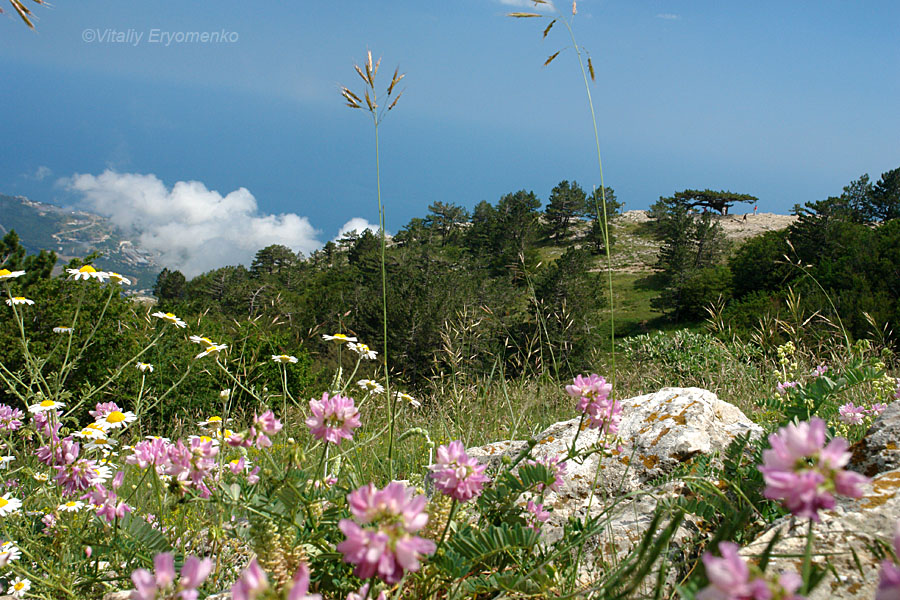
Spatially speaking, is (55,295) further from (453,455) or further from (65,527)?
(453,455)

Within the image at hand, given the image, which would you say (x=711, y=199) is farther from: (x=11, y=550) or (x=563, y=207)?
(x=11, y=550)

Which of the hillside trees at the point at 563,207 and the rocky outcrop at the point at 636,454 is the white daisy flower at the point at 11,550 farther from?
the hillside trees at the point at 563,207

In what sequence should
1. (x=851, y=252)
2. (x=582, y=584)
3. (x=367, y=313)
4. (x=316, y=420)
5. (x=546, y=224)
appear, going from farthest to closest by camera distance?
1. (x=546, y=224)
2. (x=367, y=313)
3. (x=851, y=252)
4. (x=582, y=584)
5. (x=316, y=420)

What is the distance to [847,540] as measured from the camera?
1093 millimetres

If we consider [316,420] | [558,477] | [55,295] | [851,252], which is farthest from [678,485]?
[851,252]

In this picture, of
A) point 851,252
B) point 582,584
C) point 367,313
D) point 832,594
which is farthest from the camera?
point 367,313

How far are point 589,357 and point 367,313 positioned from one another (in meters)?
9.26

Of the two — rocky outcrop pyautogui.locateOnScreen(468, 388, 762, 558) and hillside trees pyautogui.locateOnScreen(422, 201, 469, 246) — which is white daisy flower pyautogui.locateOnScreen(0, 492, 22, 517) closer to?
rocky outcrop pyautogui.locateOnScreen(468, 388, 762, 558)

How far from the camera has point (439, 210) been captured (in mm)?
89688

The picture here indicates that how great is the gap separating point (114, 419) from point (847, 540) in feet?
8.74

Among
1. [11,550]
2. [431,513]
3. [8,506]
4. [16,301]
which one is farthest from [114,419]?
[431,513]

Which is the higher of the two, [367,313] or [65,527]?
[65,527]

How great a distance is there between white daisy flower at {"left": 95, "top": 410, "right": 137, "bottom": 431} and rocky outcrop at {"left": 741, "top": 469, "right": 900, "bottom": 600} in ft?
7.47

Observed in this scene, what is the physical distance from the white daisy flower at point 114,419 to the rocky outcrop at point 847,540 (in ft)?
7.47
